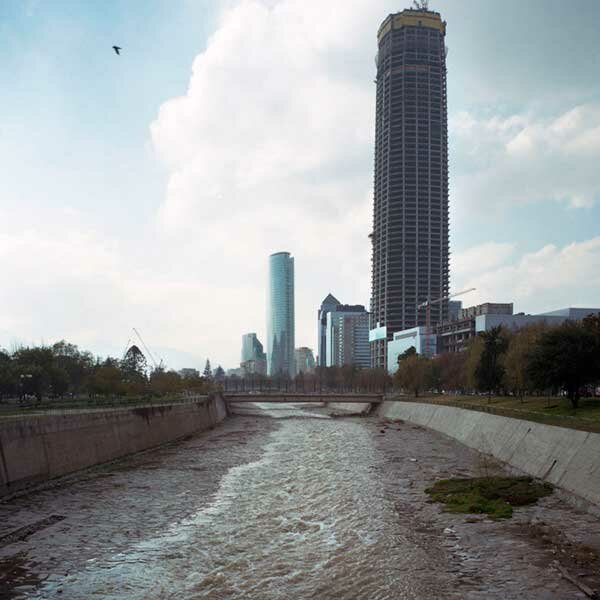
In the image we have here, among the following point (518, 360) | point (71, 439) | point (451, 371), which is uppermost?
point (518, 360)

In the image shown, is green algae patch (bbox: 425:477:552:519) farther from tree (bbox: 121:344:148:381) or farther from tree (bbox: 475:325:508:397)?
tree (bbox: 121:344:148:381)

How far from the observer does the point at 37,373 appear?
92.8 meters

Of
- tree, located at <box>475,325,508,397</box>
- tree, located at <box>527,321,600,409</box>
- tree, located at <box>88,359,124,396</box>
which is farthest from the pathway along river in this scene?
tree, located at <box>88,359,124,396</box>

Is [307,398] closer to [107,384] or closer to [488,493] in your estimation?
[107,384]

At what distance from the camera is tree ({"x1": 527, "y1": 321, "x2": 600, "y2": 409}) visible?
2297 inches

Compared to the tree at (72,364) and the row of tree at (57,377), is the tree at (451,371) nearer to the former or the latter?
the row of tree at (57,377)

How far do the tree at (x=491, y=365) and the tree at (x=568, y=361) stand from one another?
99.2 ft

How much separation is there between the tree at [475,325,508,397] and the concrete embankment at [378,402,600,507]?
57.7 ft

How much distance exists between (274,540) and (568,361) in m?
42.8

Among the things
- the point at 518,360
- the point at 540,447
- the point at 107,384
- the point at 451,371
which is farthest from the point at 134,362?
the point at 540,447

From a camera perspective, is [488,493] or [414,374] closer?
[488,493]

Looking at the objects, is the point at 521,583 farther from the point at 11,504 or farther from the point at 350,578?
the point at 11,504

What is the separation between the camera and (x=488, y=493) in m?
34.8

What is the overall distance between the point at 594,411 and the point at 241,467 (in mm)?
30628
